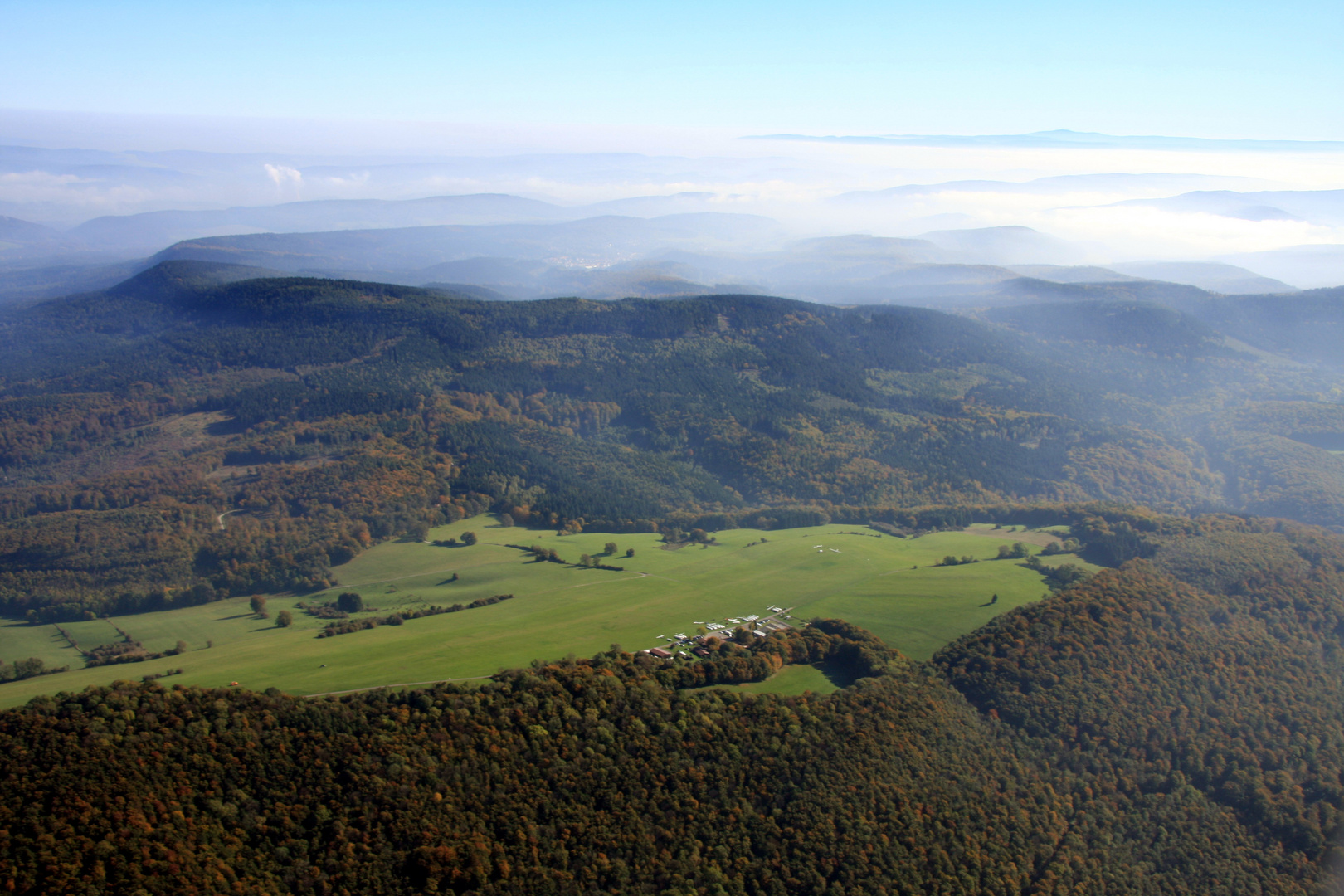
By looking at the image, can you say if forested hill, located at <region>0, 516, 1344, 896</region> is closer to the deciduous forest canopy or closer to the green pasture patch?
the deciduous forest canopy

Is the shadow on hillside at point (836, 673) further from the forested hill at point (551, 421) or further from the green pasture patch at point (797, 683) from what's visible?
the forested hill at point (551, 421)

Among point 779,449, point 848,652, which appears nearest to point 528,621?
point 848,652

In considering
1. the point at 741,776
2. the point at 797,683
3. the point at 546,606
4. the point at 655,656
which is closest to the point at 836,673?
the point at 797,683

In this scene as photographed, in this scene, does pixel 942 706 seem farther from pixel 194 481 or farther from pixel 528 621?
pixel 194 481

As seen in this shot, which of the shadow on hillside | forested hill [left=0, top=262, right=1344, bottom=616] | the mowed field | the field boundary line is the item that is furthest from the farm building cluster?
forested hill [left=0, top=262, right=1344, bottom=616]

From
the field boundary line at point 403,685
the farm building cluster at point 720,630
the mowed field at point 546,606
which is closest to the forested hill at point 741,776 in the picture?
the field boundary line at point 403,685

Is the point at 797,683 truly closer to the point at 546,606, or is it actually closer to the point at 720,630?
the point at 720,630
